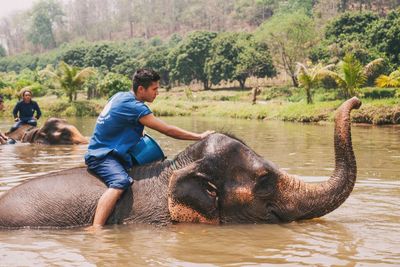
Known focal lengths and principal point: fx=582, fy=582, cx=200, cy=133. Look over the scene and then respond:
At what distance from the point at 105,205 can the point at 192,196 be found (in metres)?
0.78

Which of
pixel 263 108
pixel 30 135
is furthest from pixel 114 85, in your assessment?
pixel 30 135

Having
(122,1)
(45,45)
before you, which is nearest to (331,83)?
(45,45)

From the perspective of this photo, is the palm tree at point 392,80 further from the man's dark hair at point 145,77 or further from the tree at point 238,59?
the tree at point 238,59

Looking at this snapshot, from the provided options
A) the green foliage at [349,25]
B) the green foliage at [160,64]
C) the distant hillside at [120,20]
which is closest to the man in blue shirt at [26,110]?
the green foliage at [349,25]

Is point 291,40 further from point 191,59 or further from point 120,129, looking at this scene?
point 120,129

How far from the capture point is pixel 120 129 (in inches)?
217

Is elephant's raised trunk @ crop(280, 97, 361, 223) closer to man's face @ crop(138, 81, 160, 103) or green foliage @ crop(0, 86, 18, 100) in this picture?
man's face @ crop(138, 81, 160, 103)

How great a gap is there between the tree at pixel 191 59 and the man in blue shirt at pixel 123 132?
61.0 meters

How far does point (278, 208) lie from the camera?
5383mm

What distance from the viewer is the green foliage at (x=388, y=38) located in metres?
43.3

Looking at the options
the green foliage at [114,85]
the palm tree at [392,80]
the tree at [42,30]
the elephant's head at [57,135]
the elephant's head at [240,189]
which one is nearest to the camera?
the elephant's head at [240,189]

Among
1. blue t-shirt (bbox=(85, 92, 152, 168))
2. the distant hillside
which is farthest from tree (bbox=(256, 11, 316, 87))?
the distant hillside

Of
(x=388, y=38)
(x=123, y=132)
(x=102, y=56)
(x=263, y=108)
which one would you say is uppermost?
(x=102, y=56)

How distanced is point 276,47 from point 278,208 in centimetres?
5616
